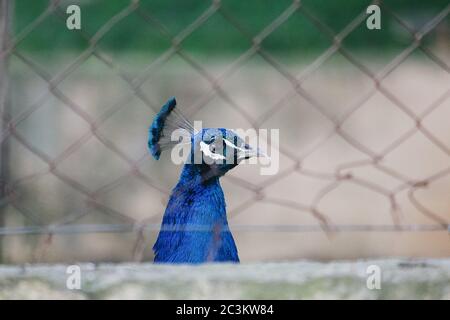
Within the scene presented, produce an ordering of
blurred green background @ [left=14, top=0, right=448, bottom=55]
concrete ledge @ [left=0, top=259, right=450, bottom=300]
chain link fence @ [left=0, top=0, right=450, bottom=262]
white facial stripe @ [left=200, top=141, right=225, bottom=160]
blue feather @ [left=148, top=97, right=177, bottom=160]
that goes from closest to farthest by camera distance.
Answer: concrete ledge @ [left=0, top=259, right=450, bottom=300]
blue feather @ [left=148, top=97, right=177, bottom=160]
white facial stripe @ [left=200, top=141, right=225, bottom=160]
blurred green background @ [left=14, top=0, right=448, bottom=55]
chain link fence @ [left=0, top=0, right=450, bottom=262]

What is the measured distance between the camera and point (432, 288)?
819mm

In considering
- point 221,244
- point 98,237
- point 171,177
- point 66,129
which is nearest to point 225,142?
point 221,244

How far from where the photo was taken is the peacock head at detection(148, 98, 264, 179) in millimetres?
1381

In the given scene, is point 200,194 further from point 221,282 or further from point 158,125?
point 221,282

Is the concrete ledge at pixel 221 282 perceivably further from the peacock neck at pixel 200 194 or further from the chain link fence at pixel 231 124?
the chain link fence at pixel 231 124

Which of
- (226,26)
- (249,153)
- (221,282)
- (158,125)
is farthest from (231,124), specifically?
(221,282)

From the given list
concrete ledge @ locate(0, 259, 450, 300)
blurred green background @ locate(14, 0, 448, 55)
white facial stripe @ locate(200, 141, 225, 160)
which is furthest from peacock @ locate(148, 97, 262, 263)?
blurred green background @ locate(14, 0, 448, 55)

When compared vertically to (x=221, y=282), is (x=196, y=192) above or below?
above

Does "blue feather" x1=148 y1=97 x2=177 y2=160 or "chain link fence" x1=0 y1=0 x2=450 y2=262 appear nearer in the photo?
"blue feather" x1=148 y1=97 x2=177 y2=160

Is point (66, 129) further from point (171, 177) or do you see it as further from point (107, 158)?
point (171, 177)

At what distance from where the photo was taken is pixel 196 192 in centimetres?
160

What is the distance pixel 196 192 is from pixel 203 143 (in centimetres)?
11

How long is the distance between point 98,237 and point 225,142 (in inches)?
49.7

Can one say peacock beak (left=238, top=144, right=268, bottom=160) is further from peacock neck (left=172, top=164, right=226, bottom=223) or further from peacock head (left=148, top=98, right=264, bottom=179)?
peacock neck (left=172, top=164, right=226, bottom=223)
